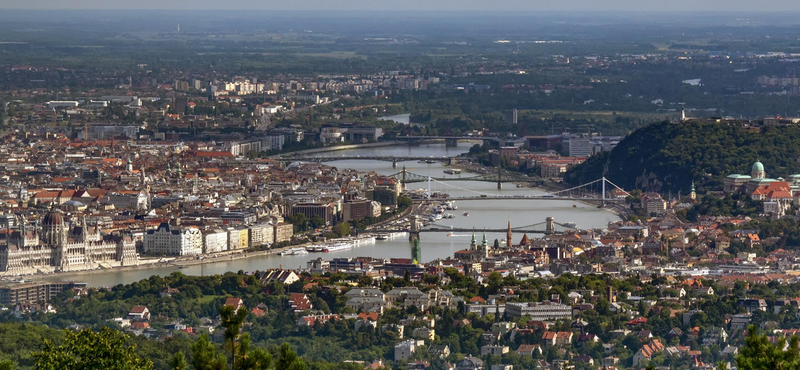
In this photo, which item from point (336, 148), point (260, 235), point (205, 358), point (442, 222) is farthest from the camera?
point (336, 148)

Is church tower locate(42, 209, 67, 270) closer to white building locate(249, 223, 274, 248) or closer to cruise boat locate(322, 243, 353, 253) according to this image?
white building locate(249, 223, 274, 248)

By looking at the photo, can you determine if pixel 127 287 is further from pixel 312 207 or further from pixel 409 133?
pixel 409 133

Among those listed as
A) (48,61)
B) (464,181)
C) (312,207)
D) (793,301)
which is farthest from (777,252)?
(48,61)

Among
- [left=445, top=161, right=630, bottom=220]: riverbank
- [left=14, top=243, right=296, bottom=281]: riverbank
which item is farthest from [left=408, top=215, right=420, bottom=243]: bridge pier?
[left=445, top=161, right=630, bottom=220]: riverbank

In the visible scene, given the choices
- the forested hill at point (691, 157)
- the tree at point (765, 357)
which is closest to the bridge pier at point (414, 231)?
the forested hill at point (691, 157)

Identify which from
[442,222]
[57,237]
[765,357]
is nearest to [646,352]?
[765,357]

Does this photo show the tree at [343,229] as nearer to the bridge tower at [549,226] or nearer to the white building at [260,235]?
the white building at [260,235]

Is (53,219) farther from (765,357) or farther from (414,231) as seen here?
(765,357)
